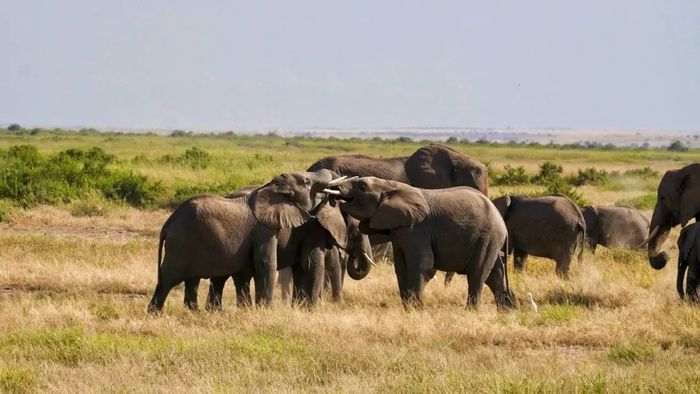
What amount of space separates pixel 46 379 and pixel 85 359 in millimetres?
856

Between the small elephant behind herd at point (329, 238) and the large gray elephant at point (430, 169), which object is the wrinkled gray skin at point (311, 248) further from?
the large gray elephant at point (430, 169)

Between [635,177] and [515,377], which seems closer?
[515,377]

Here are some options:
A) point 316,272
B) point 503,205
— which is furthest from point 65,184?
point 316,272

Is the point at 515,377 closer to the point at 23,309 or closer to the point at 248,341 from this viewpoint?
the point at 248,341

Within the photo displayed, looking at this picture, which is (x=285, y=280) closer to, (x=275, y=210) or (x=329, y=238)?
(x=329, y=238)

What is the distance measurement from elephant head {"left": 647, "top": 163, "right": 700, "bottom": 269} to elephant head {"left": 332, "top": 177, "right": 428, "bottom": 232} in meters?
4.02

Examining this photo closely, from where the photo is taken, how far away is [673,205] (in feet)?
55.1

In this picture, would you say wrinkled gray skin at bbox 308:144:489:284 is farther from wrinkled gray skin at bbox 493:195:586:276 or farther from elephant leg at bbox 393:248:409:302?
elephant leg at bbox 393:248:409:302

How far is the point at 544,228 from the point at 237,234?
5895mm

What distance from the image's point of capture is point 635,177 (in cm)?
4394

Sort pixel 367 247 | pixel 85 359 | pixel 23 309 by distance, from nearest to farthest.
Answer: pixel 85 359, pixel 23 309, pixel 367 247

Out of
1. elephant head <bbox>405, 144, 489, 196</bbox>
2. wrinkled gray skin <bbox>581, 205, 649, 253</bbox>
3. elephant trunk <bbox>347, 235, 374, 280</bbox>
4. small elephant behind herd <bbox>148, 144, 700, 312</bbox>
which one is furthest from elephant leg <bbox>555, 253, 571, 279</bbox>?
elephant trunk <bbox>347, 235, 374, 280</bbox>

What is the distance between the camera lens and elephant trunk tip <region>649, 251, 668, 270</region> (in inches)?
642

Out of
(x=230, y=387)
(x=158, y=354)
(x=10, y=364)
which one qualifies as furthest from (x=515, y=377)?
(x=10, y=364)
